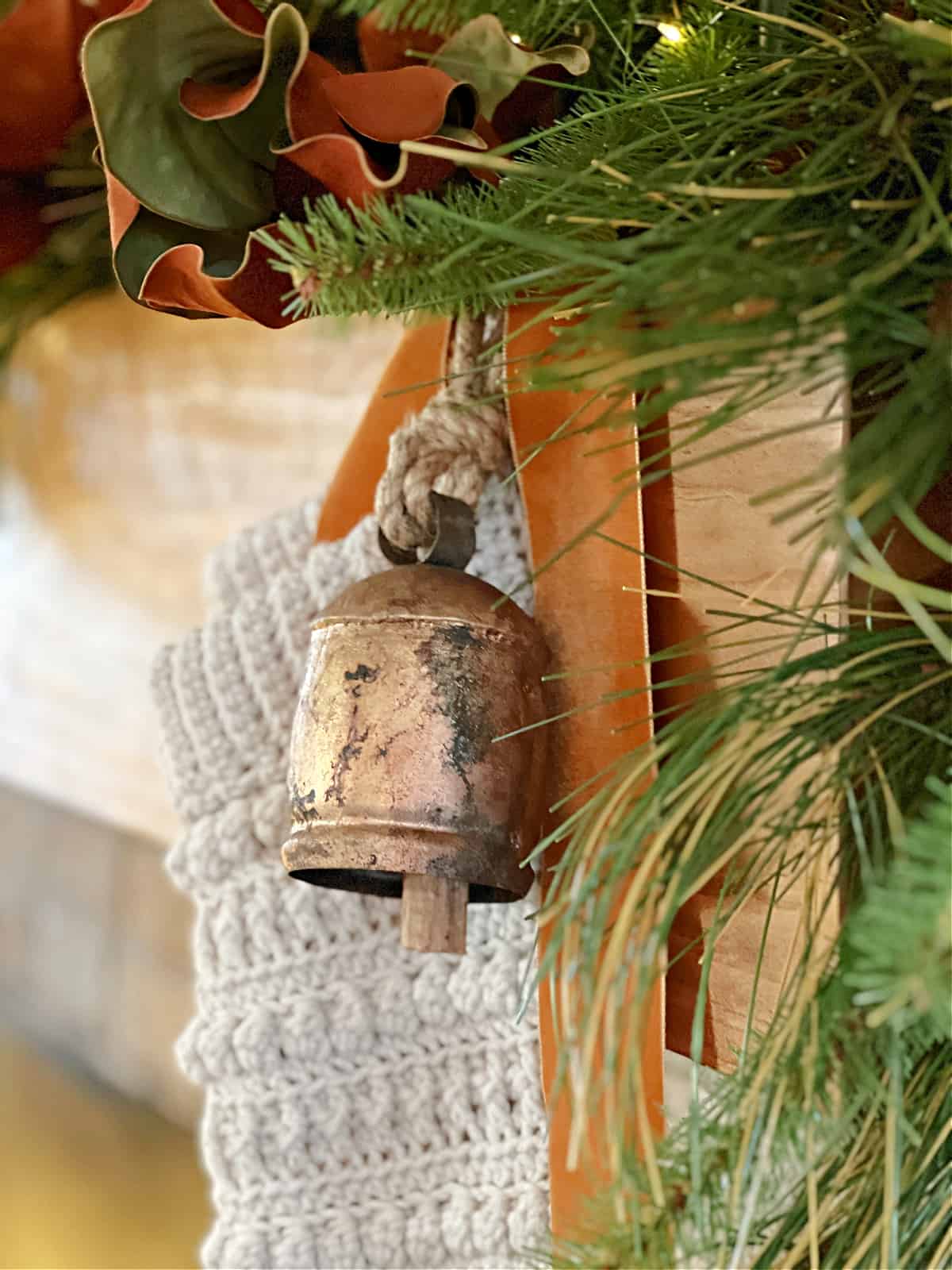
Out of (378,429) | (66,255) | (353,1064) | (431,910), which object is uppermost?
(66,255)

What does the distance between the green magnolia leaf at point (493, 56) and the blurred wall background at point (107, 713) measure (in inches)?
16.5

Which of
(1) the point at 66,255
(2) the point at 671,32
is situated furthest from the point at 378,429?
(1) the point at 66,255

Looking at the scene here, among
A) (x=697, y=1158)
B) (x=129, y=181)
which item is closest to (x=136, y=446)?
(x=129, y=181)

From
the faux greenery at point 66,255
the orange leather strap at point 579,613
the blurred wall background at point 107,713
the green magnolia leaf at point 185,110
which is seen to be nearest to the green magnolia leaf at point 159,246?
the green magnolia leaf at point 185,110

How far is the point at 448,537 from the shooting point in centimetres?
44

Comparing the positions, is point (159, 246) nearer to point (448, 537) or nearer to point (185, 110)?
point (185, 110)

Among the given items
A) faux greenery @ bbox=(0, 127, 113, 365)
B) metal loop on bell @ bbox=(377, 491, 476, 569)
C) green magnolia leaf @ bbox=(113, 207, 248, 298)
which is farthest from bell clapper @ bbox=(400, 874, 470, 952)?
faux greenery @ bbox=(0, 127, 113, 365)

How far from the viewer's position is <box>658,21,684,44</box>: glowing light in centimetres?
38

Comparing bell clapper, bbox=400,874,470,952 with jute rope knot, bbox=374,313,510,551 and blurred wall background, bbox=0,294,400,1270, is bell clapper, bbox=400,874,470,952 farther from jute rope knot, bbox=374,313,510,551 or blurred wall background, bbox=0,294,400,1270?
blurred wall background, bbox=0,294,400,1270

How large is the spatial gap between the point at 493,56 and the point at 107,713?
65cm

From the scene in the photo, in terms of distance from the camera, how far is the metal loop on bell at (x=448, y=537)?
436 millimetres

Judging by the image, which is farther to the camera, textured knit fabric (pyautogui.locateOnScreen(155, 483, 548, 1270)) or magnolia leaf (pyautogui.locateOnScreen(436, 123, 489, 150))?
textured knit fabric (pyautogui.locateOnScreen(155, 483, 548, 1270))

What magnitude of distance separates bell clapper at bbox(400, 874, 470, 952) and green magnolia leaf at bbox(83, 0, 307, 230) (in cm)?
25

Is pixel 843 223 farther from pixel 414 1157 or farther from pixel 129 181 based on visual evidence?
pixel 414 1157
